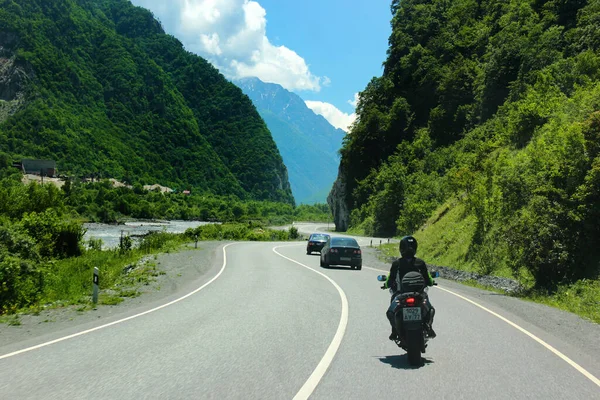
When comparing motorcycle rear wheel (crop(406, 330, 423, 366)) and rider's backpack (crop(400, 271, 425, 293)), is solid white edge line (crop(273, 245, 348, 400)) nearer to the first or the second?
motorcycle rear wheel (crop(406, 330, 423, 366))

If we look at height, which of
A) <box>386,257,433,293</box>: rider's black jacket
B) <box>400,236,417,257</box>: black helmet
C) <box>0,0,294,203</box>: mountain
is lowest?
<box>386,257,433,293</box>: rider's black jacket

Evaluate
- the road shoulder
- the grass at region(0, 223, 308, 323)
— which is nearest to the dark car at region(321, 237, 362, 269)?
the road shoulder

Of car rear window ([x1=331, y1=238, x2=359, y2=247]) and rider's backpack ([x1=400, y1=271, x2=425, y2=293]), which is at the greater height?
car rear window ([x1=331, y1=238, x2=359, y2=247])

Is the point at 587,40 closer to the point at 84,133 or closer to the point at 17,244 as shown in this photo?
the point at 17,244

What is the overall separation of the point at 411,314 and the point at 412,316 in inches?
1.1

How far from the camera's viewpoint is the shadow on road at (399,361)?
712 centimetres

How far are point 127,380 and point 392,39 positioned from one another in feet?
298

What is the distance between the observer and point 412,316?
7.20 metres

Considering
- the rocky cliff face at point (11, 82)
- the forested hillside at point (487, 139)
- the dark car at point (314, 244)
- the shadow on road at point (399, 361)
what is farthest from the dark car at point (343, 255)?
the rocky cliff face at point (11, 82)

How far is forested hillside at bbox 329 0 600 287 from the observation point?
737 inches

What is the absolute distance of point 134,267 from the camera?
2645 cm

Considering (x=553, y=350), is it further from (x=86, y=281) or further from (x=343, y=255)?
(x=343, y=255)

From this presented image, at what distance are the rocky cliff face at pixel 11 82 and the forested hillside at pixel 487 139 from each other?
10100 cm

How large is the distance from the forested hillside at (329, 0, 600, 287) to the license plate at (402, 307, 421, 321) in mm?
12166
